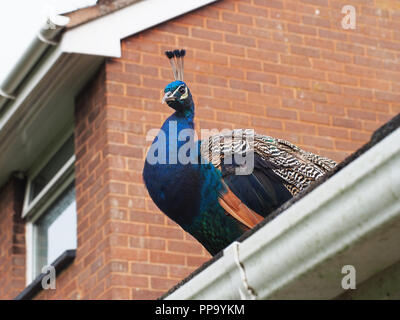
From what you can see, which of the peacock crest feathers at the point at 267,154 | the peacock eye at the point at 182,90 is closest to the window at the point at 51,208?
the peacock eye at the point at 182,90

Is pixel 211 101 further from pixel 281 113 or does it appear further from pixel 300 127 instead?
pixel 300 127

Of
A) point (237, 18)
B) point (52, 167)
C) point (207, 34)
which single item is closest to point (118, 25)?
point (207, 34)

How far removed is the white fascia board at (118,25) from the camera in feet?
22.5

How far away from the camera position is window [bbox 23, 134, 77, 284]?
7.84 meters

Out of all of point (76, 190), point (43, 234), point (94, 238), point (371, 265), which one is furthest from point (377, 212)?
point (43, 234)

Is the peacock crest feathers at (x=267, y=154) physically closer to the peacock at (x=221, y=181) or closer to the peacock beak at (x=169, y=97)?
the peacock at (x=221, y=181)

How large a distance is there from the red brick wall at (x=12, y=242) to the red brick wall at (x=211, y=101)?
2.69 feet

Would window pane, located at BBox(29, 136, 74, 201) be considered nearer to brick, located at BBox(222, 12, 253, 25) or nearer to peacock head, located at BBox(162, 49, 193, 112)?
brick, located at BBox(222, 12, 253, 25)

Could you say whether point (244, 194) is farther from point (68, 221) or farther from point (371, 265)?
point (68, 221)

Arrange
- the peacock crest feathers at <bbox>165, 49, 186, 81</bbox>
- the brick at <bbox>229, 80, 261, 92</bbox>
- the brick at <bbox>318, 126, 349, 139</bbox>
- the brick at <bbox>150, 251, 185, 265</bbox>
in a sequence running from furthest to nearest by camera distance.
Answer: the brick at <bbox>318, 126, 349, 139</bbox>, the brick at <bbox>229, 80, 261, 92</bbox>, the brick at <bbox>150, 251, 185, 265</bbox>, the peacock crest feathers at <bbox>165, 49, 186, 81</bbox>

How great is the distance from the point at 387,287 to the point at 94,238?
162 inches

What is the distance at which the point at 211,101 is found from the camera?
7391mm

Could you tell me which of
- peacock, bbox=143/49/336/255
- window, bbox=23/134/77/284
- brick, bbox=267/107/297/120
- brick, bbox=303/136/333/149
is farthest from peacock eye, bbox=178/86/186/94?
window, bbox=23/134/77/284

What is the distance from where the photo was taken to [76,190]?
7379 mm
